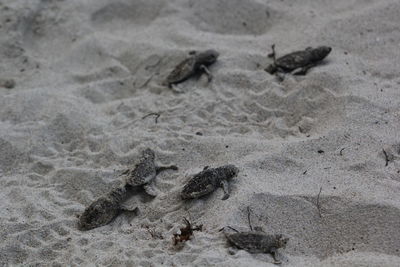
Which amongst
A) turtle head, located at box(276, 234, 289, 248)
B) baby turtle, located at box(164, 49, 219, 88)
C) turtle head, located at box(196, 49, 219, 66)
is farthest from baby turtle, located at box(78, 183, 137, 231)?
turtle head, located at box(196, 49, 219, 66)

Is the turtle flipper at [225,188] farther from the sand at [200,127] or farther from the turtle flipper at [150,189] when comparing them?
the turtle flipper at [150,189]

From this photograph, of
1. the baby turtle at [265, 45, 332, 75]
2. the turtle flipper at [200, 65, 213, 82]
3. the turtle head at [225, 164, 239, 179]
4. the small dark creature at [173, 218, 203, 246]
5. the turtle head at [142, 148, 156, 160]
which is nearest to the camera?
the small dark creature at [173, 218, 203, 246]

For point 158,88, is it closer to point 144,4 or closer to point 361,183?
point 144,4

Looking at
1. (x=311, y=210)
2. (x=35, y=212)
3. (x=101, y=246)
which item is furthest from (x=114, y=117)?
(x=311, y=210)

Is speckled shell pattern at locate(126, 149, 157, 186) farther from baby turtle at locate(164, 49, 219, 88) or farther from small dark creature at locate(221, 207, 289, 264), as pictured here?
baby turtle at locate(164, 49, 219, 88)

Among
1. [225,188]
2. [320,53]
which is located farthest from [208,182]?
[320,53]

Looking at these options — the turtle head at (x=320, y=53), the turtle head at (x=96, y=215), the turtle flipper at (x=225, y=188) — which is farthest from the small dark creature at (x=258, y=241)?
the turtle head at (x=320, y=53)
